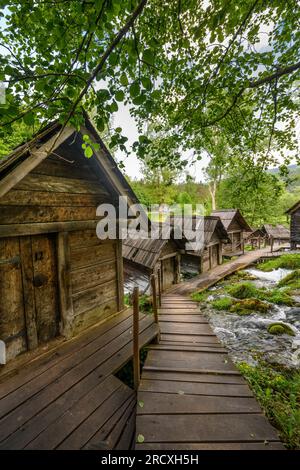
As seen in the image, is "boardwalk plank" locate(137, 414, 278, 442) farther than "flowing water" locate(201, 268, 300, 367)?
No

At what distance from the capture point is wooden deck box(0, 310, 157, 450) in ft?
7.43

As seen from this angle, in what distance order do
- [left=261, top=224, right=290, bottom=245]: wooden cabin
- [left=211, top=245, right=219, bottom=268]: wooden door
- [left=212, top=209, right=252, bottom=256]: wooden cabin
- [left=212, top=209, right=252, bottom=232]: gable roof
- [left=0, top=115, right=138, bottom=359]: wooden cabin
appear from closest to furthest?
[left=0, top=115, right=138, bottom=359]: wooden cabin, [left=211, top=245, right=219, bottom=268]: wooden door, [left=212, top=209, right=252, bottom=232]: gable roof, [left=212, top=209, right=252, bottom=256]: wooden cabin, [left=261, top=224, right=290, bottom=245]: wooden cabin

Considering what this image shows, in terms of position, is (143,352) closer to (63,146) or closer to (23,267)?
(23,267)

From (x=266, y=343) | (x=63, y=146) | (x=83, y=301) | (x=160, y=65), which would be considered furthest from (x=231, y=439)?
(x=160, y=65)

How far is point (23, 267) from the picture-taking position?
339 centimetres

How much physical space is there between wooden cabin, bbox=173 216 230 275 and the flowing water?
543 centimetres

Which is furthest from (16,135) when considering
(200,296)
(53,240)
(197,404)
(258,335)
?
(258,335)

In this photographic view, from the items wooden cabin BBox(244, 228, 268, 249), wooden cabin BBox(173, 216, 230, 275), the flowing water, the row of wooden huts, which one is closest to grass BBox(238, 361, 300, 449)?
the flowing water

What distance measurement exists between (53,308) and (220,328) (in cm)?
657

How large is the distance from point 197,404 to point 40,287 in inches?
122

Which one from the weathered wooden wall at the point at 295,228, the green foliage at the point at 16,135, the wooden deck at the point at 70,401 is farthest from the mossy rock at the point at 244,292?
the weathered wooden wall at the point at 295,228

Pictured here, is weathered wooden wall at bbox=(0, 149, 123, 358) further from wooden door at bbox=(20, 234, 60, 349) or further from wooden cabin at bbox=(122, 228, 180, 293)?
wooden cabin at bbox=(122, 228, 180, 293)

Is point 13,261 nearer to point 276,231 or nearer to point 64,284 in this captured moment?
point 64,284

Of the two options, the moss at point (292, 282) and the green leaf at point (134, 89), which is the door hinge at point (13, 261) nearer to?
the green leaf at point (134, 89)
